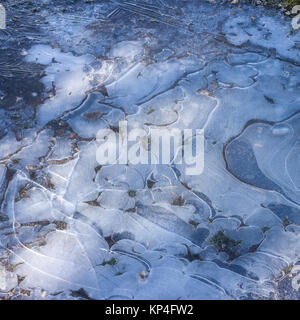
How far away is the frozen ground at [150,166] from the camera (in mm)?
2033

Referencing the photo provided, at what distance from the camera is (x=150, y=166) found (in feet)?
7.94

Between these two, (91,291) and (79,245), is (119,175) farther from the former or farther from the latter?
(91,291)

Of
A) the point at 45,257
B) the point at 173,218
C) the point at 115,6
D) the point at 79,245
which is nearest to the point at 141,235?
the point at 173,218

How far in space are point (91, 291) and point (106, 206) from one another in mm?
562
